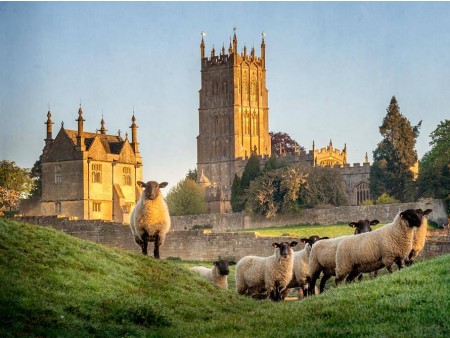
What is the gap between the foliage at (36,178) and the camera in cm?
9350

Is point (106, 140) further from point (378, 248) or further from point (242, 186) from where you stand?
point (378, 248)

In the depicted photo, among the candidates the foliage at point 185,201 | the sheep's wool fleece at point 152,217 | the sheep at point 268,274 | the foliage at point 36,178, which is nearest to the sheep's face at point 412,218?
the sheep at point 268,274

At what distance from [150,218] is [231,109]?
411 feet

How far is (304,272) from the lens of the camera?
29.1 m

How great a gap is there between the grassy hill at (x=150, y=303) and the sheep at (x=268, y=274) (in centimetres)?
397

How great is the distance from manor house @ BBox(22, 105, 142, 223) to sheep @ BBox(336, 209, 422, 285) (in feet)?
199

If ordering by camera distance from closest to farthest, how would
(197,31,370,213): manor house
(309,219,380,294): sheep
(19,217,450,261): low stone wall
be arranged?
(309,219,380,294): sheep → (19,217,450,261): low stone wall → (197,31,370,213): manor house

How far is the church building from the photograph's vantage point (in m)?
85.1

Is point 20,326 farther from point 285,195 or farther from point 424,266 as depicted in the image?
point 285,195

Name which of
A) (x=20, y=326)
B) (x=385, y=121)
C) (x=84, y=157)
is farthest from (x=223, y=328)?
A: (x=385, y=121)

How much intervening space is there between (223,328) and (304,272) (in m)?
11.7

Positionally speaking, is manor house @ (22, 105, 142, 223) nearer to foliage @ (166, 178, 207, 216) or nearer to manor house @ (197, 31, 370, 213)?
foliage @ (166, 178, 207, 216)

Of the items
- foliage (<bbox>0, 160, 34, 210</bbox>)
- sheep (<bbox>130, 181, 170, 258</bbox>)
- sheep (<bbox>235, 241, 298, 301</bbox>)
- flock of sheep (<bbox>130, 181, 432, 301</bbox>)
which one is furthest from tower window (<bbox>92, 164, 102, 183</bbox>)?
sheep (<bbox>130, 181, 170, 258</bbox>)

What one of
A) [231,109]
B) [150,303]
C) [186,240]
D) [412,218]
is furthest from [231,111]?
[150,303]
